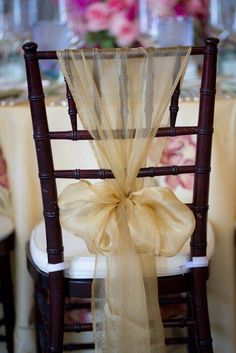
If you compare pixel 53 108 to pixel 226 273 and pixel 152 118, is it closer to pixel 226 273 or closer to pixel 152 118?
pixel 152 118

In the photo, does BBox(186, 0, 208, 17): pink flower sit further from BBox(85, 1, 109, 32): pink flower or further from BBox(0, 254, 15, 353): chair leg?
BBox(0, 254, 15, 353): chair leg

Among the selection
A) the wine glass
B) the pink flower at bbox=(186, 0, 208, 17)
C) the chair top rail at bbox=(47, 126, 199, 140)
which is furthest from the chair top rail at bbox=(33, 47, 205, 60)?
the wine glass

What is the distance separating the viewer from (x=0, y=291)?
126cm

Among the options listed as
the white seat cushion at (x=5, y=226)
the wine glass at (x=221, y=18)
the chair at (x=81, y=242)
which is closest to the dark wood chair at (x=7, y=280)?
the white seat cushion at (x=5, y=226)

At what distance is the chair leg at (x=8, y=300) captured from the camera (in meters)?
1.24

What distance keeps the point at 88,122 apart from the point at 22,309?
667mm

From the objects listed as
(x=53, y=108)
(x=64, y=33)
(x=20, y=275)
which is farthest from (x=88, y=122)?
(x=64, y=33)

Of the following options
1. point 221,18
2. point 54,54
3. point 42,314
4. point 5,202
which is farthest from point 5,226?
point 221,18

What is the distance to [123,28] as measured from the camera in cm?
128

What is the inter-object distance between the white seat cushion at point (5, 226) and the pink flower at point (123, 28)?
59 cm

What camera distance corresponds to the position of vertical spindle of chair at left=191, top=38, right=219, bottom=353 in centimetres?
81

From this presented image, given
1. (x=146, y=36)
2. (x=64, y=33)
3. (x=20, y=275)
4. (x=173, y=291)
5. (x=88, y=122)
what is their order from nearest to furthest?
(x=88, y=122) < (x=173, y=291) < (x=20, y=275) < (x=64, y=33) < (x=146, y=36)

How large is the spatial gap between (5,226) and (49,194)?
1.12ft

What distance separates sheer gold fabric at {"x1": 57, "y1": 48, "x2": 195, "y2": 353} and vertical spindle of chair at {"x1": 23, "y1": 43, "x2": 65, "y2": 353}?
0.03m
